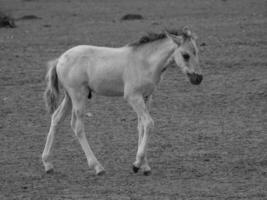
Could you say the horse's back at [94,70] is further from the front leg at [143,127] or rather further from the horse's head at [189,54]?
the horse's head at [189,54]

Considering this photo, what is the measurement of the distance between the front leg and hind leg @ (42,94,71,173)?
955 millimetres

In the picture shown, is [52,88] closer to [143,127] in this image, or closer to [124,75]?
[124,75]

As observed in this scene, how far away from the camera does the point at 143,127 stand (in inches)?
393

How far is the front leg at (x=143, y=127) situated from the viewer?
9.78 m

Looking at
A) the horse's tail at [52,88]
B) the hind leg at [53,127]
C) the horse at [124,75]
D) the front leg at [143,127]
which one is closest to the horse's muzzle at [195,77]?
the horse at [124,75]

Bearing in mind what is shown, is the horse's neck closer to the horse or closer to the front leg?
the horse

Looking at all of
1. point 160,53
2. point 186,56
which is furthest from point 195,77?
point 160,53

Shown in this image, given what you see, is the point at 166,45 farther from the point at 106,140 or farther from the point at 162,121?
the point at 162,121

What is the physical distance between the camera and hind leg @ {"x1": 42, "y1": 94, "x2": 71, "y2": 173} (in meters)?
10.1

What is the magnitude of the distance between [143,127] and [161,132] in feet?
7.89

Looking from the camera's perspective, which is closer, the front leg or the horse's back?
the front leg

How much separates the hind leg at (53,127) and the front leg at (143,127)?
0.95 metres

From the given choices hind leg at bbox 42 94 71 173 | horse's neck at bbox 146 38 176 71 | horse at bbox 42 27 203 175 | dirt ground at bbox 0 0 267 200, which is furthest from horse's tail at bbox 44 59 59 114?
horse's neck at bbox 146 38 176 71

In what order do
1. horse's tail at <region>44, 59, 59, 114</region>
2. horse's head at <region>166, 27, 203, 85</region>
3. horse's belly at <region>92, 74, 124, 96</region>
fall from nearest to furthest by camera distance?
horse's head at <region>166, 27, 203, 85</region>, horse's belly at <region>92, 74, 124, 96</region>, horse's tail at <region>44, 59, 59, 114</region>
